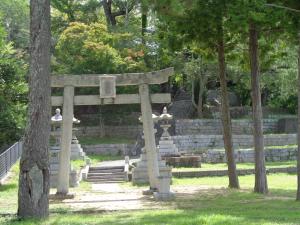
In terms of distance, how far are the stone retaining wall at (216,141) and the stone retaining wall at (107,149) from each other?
313cm

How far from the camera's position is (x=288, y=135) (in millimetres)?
33281

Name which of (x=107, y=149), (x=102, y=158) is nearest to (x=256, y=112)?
(x=102, y=158)

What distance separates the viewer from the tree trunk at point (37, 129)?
9719 mm

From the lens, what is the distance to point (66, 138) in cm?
1623

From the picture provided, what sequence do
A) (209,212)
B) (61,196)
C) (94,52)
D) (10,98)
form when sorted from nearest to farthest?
(209,212)
(61,196)
(10,98)
(94,52)

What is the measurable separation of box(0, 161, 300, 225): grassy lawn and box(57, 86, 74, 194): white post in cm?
148

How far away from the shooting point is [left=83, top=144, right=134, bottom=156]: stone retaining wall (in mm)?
33688

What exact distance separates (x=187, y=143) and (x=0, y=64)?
15.6 meters

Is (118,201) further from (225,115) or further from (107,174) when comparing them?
(107,174)

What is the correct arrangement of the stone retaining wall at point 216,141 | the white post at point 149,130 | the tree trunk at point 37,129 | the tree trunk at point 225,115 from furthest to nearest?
the stone retaining wall at point 216,141
the tree trunk at point 225,115
the white post at point 149,130
the tree trunk at point 37,129

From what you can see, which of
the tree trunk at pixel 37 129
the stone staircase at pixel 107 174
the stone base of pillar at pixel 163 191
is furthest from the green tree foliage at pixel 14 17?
the tree trunk at pixel 37 129

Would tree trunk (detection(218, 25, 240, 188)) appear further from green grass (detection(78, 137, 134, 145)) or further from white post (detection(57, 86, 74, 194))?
green grass (detection(78, 137, 134, 145))

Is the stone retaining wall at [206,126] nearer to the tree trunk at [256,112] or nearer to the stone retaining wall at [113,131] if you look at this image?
the stone retaining wall at [113,131]

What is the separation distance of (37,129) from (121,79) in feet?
22.9
